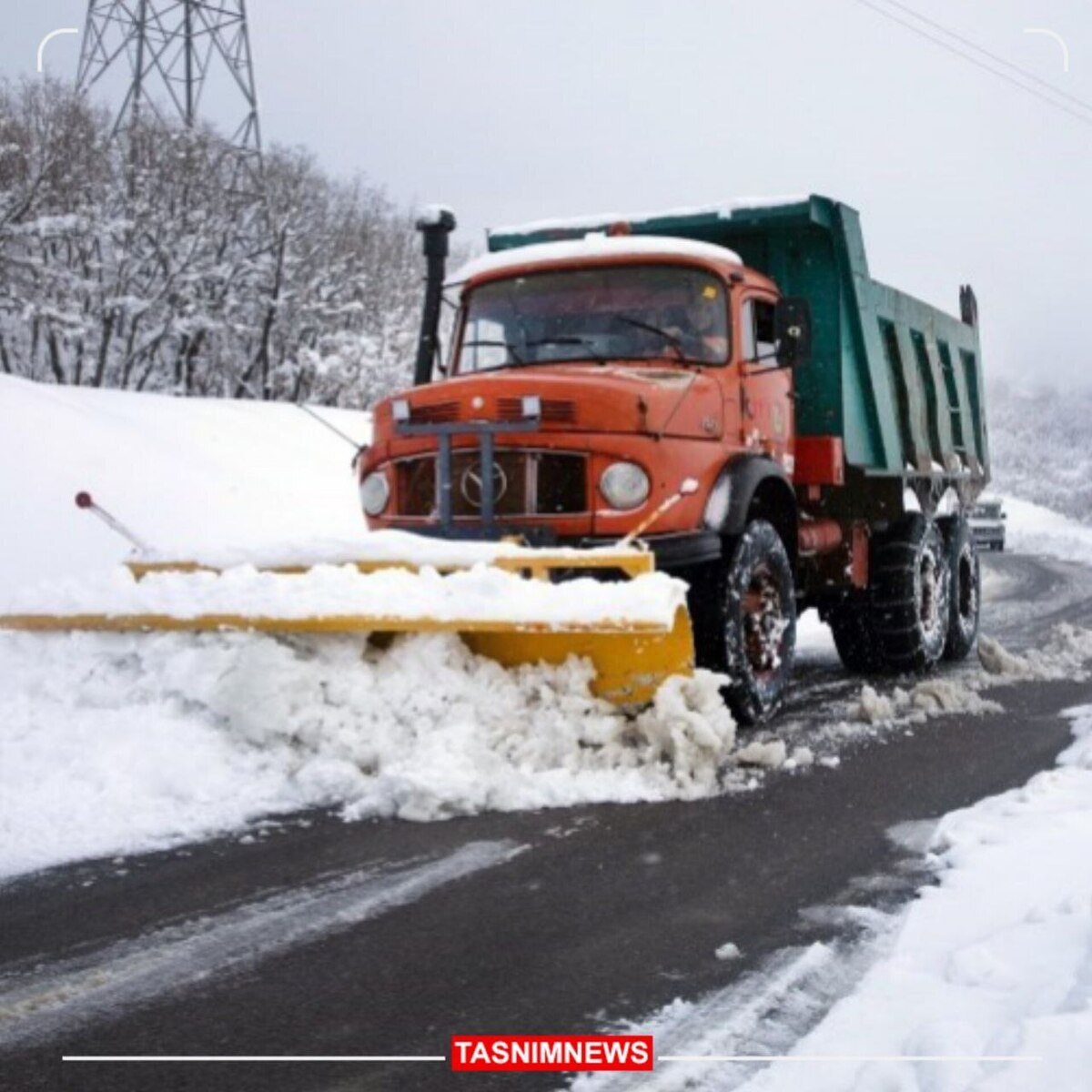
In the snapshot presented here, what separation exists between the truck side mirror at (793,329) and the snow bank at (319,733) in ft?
8.47

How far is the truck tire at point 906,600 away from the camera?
9.15m

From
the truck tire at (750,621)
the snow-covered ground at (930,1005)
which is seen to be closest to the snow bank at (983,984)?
the snow-covered ground at (930,1005)

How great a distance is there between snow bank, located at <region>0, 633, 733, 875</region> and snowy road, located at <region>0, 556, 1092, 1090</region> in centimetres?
19

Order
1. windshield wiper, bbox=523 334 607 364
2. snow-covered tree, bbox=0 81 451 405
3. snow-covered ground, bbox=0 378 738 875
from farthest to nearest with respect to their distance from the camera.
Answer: snow-covered tree, bbox=0 81 451 405
windshield wiper, bbox=523 334 607 364
snow-covered ground, bbox=0 378 738 875

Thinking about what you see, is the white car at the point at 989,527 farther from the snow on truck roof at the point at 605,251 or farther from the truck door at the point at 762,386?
the snow on truck roof at the point at 605,251

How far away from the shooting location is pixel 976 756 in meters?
6.05

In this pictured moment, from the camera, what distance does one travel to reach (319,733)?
5.24 m

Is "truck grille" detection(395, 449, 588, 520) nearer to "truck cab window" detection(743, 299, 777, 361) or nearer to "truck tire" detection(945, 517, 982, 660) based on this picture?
"truck cab window" detection(743, 299, 777, 361)

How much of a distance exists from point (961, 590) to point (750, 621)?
4.42 m

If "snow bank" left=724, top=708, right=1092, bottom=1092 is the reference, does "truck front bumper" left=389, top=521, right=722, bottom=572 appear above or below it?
above

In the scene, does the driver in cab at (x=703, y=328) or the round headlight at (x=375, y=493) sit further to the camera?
the driver in cab at (x=703, y=328)

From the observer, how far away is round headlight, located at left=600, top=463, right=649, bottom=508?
6.24 m

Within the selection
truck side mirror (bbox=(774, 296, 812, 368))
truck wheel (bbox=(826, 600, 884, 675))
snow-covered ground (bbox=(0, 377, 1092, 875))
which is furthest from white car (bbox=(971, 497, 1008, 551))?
snow-covered ground (bbox=(0, 377, 1092, 875))

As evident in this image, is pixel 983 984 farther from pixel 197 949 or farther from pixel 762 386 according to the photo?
pixel 762 386
